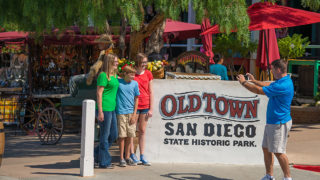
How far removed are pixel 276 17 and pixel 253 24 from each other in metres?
0.58

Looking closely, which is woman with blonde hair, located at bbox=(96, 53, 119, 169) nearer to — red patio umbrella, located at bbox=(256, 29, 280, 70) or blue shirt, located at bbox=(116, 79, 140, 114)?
blue shirt, located at bbox=(116, 79, 140, 114)

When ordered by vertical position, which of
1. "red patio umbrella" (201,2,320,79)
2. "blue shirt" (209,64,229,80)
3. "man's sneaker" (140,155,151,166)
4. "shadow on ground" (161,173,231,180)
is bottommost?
"shadow on ground" (161,173,231,180)

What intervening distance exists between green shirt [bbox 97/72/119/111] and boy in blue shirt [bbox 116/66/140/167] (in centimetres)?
18

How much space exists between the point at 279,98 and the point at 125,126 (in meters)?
2.51

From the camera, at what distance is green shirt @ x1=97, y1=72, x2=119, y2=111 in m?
7.97

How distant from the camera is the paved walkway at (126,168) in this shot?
303 inches

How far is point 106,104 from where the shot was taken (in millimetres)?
8016

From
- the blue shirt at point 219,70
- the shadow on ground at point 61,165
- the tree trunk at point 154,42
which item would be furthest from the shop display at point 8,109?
the shadow on ground at point 61,165

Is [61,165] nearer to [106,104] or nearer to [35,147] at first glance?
[106,104]

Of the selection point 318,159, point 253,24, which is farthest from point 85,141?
point 253,24

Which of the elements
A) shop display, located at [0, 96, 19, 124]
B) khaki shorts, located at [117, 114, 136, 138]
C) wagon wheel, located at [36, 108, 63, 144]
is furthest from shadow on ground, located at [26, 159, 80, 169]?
shop display, located at [0, 96, 19, 124]

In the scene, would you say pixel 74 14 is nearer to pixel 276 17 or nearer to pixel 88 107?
pixel 88 107

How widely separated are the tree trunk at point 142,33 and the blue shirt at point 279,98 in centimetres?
365

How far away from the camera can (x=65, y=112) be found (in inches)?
515
